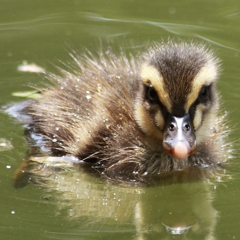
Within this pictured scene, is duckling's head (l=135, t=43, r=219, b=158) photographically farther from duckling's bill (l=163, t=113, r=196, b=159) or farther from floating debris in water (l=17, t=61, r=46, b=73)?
floating debris in water (l=17, t=61, r=46, b=73)

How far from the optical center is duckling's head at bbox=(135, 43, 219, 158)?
4.04m

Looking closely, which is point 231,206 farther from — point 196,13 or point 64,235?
point 196,13

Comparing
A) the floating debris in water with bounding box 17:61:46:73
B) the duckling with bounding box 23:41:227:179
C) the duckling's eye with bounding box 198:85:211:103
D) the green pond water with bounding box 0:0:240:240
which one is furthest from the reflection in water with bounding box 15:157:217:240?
the floating debris in water with bounding box 17:61:46:73

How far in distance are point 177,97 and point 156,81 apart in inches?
7.2

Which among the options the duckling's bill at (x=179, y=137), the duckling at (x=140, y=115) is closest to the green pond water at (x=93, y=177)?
the duckling at (x=140, y=115)

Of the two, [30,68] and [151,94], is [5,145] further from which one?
[30,68]

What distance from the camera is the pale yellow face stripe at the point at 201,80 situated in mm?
4066

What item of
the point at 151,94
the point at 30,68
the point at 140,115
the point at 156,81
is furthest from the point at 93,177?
the point at 30,68

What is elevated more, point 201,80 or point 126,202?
point 201,80

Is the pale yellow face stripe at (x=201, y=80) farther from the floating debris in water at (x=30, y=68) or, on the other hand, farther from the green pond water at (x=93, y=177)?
the floating debris in water at (x=30, y=68)

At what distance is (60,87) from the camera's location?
4.89 m

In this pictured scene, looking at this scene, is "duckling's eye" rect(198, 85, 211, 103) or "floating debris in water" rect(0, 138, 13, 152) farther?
"floating debris in water" rect(0, 138, 13, 152)

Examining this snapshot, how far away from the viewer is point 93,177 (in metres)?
4.43

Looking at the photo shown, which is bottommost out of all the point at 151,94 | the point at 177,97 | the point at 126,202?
A: the point at 126,202
